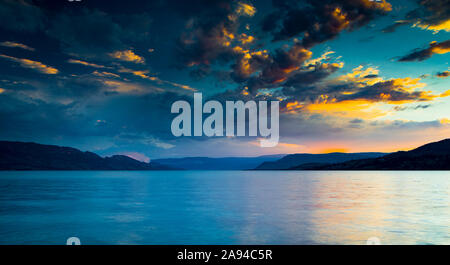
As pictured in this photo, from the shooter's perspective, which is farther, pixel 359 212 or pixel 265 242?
pixel 359 212

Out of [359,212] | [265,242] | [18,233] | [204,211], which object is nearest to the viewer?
[265,242]

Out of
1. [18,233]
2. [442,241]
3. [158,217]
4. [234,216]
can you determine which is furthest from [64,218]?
[442,241]

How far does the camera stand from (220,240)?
1783 cm
